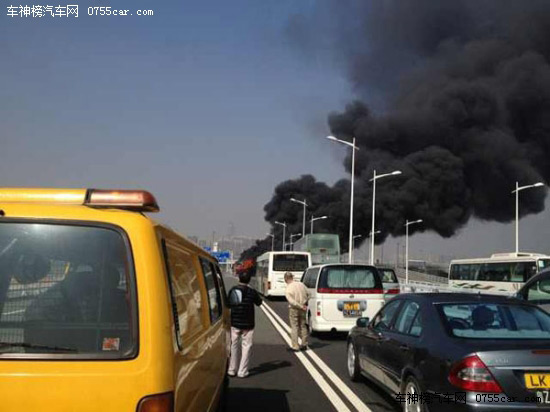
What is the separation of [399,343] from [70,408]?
4102mm

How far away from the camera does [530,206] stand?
66375 mm

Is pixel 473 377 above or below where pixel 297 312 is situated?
above

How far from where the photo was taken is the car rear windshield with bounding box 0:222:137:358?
2406mm

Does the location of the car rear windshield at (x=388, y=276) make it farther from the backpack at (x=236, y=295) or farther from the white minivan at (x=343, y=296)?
the backpack at (x=236, y=295)

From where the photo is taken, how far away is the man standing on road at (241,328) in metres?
8.28

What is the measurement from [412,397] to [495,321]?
990 millimetres

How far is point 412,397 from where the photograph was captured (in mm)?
5203

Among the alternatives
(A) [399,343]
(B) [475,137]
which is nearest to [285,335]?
(A) [399,343]

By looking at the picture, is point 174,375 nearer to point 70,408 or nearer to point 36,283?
point 70,408

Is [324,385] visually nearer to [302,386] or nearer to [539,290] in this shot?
[302,386]

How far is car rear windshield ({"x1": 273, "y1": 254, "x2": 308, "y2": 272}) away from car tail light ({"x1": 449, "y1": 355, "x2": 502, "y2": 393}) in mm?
24590

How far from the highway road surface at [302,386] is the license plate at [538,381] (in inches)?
87.2

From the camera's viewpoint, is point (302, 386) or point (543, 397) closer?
point (543, 397)

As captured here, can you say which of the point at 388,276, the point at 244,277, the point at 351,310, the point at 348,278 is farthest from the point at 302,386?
the point at 388,276
